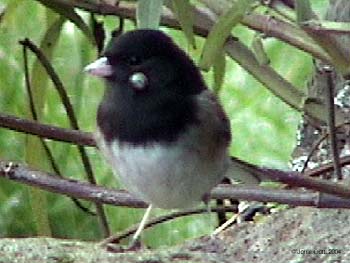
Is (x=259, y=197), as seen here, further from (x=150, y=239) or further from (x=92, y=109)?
(x=92, y=109)

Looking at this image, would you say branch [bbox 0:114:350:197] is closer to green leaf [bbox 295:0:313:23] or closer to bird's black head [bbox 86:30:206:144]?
bird's black head [bbox 86:30:206:144]

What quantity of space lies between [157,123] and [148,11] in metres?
0.13

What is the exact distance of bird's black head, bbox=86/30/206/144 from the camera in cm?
114

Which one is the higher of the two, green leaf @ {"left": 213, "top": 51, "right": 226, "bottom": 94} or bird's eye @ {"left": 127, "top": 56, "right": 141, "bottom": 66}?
bird's eye @ {"left": 127, "top": 56, "right": 141, "bottom": 66}

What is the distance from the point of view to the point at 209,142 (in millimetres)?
1187

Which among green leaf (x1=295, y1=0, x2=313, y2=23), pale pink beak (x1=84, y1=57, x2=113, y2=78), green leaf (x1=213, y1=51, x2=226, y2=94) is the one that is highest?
green leaf (x1=295, y1=0, x2=313, y2=23)

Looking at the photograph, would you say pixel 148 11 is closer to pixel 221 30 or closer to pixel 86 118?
pixel 221 30

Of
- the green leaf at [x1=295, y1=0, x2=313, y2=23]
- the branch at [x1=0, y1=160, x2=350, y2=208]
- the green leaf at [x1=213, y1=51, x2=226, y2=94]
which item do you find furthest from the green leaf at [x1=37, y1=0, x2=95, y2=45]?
the green leaf at [x1=295, y1=0, x2=313, y2=23]

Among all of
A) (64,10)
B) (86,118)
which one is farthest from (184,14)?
(86,118)

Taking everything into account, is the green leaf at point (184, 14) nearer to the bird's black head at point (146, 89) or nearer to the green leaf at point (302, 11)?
the bird's black head at point (146, 89)

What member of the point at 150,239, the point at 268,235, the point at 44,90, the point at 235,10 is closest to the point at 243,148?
the point at 150,239

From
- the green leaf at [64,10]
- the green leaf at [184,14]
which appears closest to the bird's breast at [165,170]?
the green leaf at [184,14]

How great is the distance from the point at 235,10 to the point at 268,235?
10.4 inches

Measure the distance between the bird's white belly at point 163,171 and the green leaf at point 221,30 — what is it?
0.10 meters
